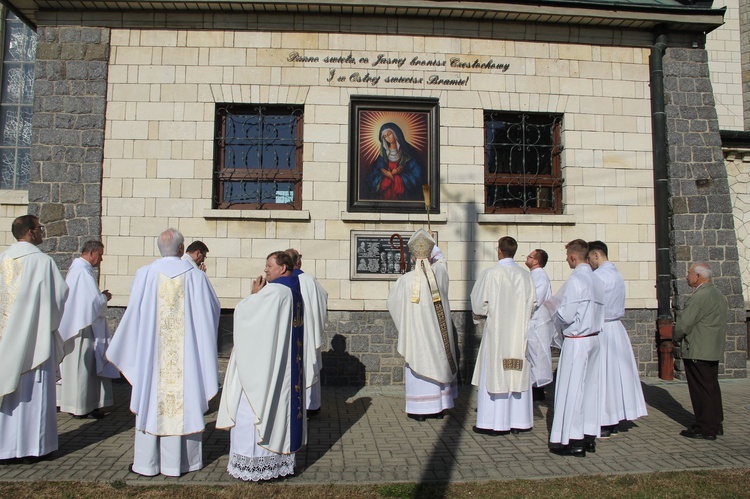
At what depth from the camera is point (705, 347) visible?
6230 mm

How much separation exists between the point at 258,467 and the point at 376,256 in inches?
198

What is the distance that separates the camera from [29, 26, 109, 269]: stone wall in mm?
9242

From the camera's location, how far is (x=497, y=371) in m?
6.58

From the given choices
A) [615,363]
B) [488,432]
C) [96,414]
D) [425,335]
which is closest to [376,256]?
[425,335]

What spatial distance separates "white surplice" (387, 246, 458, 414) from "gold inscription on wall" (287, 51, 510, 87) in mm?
3700

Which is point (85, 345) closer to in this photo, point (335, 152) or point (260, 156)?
point (260, 156)

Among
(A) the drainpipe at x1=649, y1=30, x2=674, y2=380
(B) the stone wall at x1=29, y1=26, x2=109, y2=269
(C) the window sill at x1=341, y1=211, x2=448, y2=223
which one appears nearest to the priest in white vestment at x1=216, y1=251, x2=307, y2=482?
(C) the window sill at x1=341, y1=211, x2=448, y2=223

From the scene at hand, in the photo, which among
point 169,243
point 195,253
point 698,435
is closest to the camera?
point 169,243

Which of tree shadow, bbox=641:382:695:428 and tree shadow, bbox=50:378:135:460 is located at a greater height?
tree shadow, bbox=641:382:695:428

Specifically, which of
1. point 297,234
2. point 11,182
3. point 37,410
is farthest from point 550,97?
point 11,182

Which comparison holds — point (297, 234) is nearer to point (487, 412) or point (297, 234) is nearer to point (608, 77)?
point (487, 412)

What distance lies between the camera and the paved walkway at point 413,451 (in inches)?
202

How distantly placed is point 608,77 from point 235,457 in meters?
8.71

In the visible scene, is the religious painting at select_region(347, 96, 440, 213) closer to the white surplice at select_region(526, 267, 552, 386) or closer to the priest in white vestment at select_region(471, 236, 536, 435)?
the white surplice at select_region(526, 267, 552, 386)
